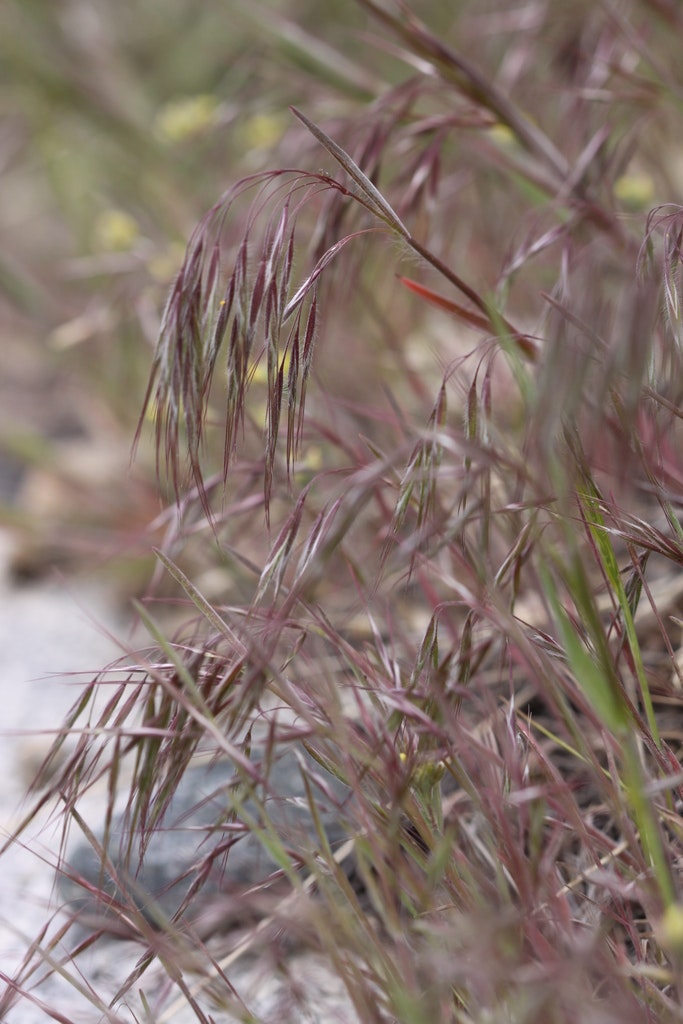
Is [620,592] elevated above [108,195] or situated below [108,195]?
below

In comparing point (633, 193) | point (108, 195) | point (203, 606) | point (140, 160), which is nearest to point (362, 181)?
point (203, 606)

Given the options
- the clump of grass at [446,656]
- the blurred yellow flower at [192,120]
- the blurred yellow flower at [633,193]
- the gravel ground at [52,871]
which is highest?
the blurred yellow flower at [192,120]

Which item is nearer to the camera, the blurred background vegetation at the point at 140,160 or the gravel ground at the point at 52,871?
the gravel ground at the point at 52,871

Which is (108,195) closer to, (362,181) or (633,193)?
(633,193)

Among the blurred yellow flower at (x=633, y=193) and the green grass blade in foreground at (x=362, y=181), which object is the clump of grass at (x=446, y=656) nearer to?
the green grass blade in foreground at (x=362, y=181)

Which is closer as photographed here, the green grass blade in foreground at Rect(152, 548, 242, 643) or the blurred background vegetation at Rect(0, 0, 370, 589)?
the green grass blade in foreground at Rect(152, 548, 242, 643)

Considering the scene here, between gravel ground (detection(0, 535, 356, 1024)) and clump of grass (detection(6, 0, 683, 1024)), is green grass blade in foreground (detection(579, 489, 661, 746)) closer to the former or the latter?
clump of grass (detection(6, 0, 683, 1024))

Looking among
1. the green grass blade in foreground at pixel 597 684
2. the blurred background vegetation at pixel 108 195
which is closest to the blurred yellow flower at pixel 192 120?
A: the blurred background vegetation at pixel 108 195

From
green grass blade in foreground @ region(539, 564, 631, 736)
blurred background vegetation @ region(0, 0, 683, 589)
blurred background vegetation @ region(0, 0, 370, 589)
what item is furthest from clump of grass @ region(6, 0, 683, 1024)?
blurred background vegetation @ region(0, 0, 370, 589)

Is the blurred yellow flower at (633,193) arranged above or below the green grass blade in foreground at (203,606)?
above
